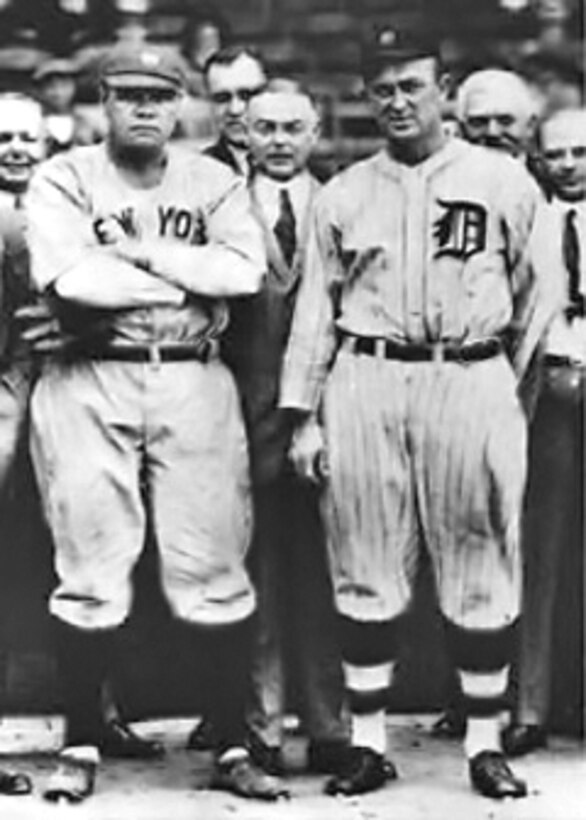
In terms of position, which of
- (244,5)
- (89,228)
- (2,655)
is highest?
(244,5)

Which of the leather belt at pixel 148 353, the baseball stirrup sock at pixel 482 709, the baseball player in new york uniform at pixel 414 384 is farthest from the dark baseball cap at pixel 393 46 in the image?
the baseball stirrup sock at pixel 482 709

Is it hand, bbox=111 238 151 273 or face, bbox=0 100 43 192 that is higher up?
face, bbox=0 100 43 192

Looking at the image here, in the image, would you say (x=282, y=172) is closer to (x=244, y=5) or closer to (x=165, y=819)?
(x=244, y=5)

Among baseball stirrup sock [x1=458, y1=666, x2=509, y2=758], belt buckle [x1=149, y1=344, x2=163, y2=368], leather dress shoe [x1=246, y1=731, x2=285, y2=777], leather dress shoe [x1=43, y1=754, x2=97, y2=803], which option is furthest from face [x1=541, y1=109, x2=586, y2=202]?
leather dress shoe [x1=43, y1=754, x2=97, y2=803]

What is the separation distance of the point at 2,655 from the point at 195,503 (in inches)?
19.3

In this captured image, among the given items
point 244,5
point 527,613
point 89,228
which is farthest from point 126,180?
point 527,613

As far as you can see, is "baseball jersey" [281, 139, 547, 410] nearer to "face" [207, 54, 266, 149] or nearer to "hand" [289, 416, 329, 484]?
"hand" [289, 416, 329, 484]

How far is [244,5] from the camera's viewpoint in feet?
14.7

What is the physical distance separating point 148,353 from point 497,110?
2.72 ft

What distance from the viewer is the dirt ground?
4.43 meters

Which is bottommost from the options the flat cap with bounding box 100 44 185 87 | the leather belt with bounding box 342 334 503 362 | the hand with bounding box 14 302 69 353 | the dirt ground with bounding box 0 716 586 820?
the dirt ground with bounding box 0 716 586 820

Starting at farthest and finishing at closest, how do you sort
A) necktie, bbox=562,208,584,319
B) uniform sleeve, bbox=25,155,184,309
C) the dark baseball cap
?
necktie, bbox=562,208,584,319 → the dark baseball cap → uniform sleeve, bbox=25,155,184,309

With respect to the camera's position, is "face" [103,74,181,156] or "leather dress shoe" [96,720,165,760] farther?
"leather dress shoe" [96,720,165,760]

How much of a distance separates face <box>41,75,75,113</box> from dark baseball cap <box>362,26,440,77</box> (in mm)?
564
